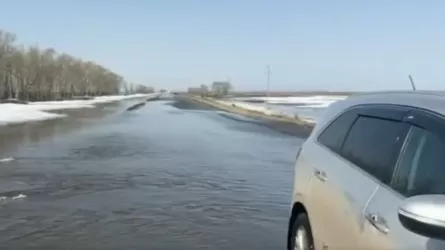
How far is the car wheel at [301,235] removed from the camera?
4.29 meters

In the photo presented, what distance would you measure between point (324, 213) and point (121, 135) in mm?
20544

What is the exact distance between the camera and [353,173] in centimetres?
360

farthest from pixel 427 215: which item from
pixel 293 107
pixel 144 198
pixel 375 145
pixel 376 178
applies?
pixel 293 107

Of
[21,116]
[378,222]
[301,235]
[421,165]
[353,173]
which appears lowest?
[21,116]

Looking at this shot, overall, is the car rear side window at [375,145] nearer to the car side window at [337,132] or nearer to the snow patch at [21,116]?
the car side window at [337,132]

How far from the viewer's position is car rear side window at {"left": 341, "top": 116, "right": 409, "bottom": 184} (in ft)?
10.5

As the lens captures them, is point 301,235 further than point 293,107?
No

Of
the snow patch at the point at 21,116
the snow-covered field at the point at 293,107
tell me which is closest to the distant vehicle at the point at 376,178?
the snow-covered field at the point at 293,107

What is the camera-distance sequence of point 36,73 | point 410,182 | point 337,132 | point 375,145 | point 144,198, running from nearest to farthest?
point 410,182
point 375,145
point 337,132
point 144,198
point 36,73

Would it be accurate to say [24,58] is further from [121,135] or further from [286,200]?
[286,200]

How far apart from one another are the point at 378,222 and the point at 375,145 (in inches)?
29.5

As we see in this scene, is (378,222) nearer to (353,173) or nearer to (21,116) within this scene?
(353,173)

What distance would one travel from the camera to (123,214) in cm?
802

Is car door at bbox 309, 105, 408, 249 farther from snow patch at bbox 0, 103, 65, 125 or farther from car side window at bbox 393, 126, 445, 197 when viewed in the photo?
snow patch at bbox 0, 103, 65, 125
